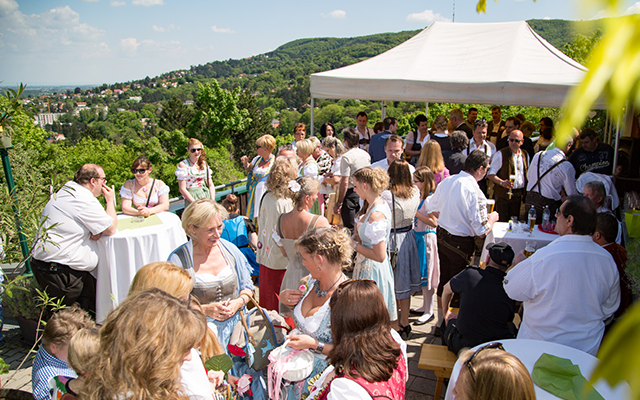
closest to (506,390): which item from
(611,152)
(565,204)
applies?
(565,204)

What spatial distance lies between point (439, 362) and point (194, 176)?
3.72m

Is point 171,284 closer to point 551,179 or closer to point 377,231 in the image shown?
point 377,231

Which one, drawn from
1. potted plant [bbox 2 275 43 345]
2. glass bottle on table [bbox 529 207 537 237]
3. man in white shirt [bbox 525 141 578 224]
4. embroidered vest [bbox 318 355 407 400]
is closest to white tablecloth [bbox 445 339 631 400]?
embroidered vest [bbox 318 355 407 400]

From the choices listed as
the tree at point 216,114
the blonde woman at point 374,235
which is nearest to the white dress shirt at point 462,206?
the blonde woman at point 374,235

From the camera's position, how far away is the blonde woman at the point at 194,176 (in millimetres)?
5391

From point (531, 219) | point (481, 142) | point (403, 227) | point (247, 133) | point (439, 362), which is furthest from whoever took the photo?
point (247, 133)

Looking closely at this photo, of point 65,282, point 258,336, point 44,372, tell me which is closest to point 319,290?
point 258,336

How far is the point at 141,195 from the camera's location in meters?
4.69

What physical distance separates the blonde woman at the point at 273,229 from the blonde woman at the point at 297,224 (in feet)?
0.82

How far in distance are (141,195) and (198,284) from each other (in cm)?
228

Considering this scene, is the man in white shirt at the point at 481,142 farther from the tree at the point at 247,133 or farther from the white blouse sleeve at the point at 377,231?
the tree at the point at 247,133

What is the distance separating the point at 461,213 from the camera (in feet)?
13.3

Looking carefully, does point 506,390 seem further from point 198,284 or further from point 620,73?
point 198,284

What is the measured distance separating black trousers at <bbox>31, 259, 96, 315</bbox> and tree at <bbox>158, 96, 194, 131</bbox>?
63.7 meters
